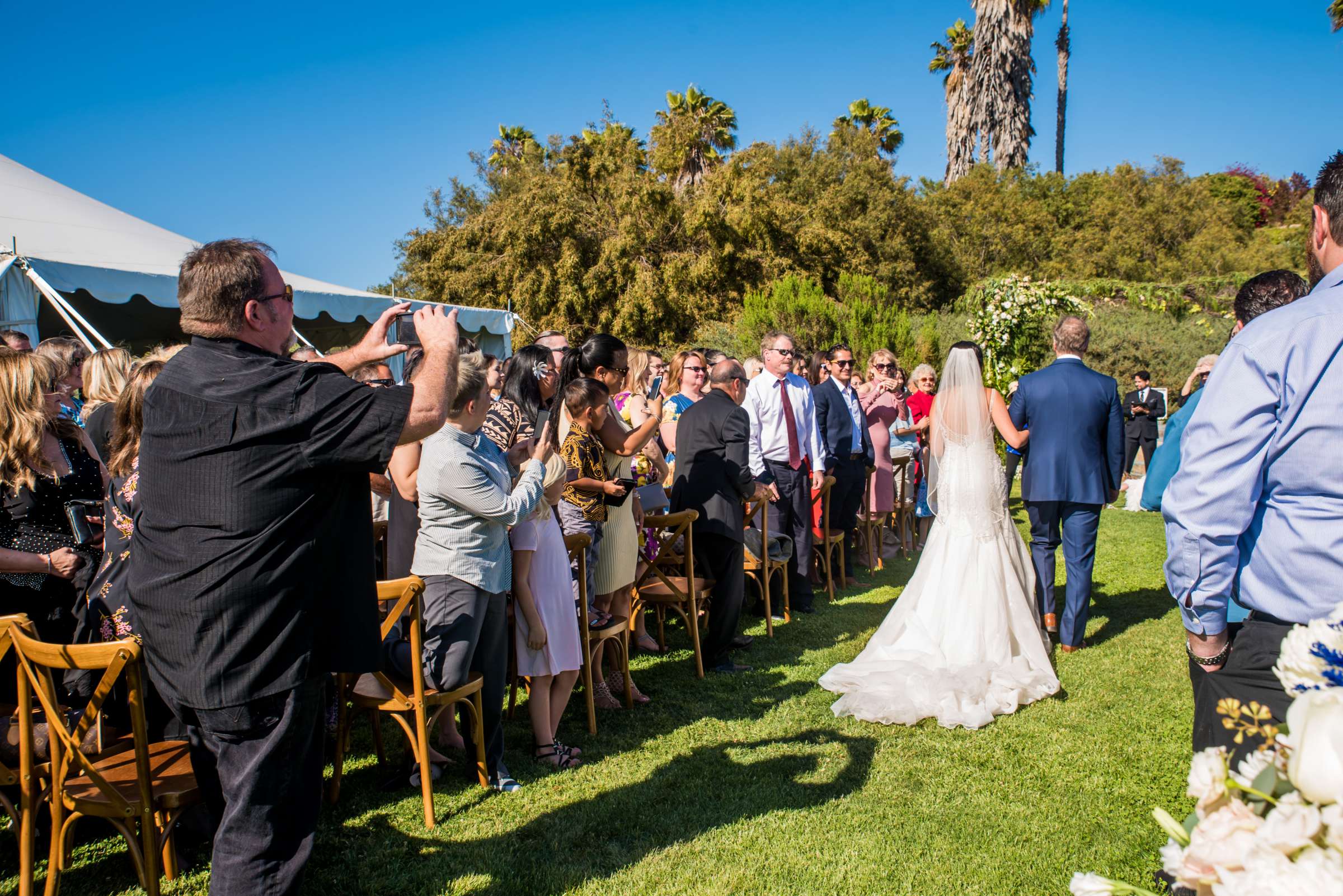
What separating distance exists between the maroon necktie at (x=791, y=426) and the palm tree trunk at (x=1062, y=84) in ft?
123

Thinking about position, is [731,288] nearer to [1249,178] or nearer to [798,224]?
[798,224]

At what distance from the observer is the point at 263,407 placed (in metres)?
2.08

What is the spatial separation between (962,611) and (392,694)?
3.34 m

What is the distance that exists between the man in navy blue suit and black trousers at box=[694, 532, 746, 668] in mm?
2012

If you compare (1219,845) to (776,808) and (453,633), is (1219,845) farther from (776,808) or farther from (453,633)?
(453,633)

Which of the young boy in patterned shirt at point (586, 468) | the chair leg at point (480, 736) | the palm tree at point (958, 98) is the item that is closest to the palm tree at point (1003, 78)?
the palm tree at point (958, 98)

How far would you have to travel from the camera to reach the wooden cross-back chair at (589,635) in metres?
4.50

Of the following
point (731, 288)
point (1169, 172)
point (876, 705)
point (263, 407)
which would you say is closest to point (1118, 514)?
point (876, 705)

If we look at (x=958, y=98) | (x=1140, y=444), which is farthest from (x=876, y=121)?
(x=1140, y=444)

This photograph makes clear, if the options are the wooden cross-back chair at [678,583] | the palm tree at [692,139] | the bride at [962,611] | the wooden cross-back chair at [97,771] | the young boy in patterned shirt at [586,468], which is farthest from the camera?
the palm tree at [692,139]

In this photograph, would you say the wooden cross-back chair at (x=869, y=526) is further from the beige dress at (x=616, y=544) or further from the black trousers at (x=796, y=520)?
the beige dress at (x=616, y=544)

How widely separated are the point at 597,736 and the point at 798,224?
24.6 meters

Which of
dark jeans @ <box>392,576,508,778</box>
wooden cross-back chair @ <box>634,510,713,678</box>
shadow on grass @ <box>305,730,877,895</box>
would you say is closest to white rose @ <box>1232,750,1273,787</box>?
shadow on grass @ <box>305,730,877,895</box>

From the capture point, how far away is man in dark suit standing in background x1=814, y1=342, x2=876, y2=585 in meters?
8.06
